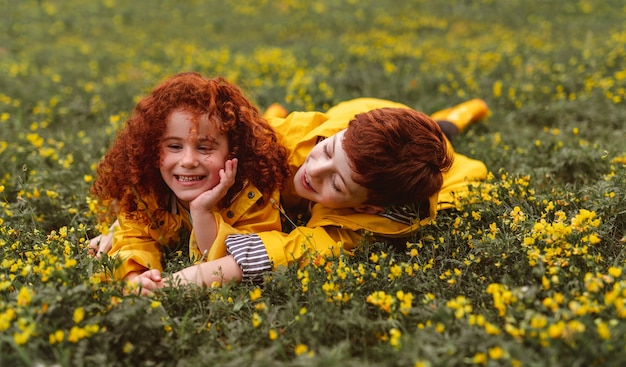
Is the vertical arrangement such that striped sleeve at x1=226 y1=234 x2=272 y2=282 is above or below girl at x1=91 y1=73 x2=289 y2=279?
below

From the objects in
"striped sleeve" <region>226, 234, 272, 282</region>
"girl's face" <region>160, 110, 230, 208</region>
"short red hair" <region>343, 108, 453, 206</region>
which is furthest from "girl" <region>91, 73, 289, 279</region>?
"short red hair" <region>343, 108, 453, 206</region>

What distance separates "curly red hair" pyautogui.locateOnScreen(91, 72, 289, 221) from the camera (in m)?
3.28

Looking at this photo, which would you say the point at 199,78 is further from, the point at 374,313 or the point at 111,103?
the point at 111,103

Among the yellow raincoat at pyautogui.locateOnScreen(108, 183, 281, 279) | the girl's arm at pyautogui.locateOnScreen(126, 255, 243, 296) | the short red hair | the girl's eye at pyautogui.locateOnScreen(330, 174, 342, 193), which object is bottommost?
the girl's arm at pyautogui.locateOnScreen(126, 255, 243, 296)

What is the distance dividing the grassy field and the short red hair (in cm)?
34

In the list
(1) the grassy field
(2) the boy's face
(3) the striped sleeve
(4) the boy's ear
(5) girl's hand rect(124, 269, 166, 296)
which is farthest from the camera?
(4) the boy's ear

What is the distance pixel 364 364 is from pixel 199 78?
6.57 ft

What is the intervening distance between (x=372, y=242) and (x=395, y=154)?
2.03ft

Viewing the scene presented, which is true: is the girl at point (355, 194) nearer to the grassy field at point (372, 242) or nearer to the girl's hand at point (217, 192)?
the grassy field at point (372, 242)

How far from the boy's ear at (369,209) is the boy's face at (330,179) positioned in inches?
1.6

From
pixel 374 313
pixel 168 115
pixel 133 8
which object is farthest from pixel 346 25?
pixel 374 313

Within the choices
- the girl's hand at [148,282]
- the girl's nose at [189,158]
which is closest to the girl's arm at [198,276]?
the girl's hand at [148,282]

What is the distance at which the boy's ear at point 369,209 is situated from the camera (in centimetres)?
343

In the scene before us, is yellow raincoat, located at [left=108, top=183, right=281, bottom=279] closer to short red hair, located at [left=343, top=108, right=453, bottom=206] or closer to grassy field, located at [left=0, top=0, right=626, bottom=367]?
grassy field, located at [left=0, top=0, right=626, bottom=367]
